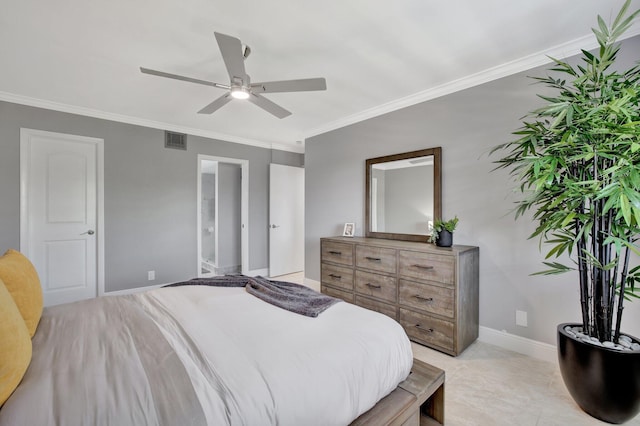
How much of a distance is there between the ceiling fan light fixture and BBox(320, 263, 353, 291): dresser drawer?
1.99m

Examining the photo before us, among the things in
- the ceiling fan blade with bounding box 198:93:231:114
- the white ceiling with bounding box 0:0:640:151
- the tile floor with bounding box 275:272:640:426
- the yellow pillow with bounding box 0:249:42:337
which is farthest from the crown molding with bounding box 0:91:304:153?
the tile floor with bounding box 275:272:640:426

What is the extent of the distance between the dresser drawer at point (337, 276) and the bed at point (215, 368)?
148 centimetres

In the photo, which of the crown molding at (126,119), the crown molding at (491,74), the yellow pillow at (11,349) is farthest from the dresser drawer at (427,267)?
the crown molding at (126,119)

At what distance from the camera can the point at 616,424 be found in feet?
5.16

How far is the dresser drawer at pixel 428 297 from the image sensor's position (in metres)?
2.31

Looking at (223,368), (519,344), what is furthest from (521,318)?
(223,368)

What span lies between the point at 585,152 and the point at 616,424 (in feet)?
4.98

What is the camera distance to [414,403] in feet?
4.16

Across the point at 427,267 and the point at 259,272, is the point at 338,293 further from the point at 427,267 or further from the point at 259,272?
the point at 259,272

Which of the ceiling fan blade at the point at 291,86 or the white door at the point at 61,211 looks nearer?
the ceiling fan blade at the point at 291,86

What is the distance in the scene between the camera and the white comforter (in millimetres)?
812

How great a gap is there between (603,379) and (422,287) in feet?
3.81

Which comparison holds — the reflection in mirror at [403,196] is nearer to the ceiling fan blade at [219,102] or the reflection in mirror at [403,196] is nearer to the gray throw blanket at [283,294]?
the gray throw blanket at [283,294]

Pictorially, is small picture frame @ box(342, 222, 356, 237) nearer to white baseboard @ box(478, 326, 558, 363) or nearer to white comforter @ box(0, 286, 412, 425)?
white baseboard @ box(478, 326, 558, 363)
